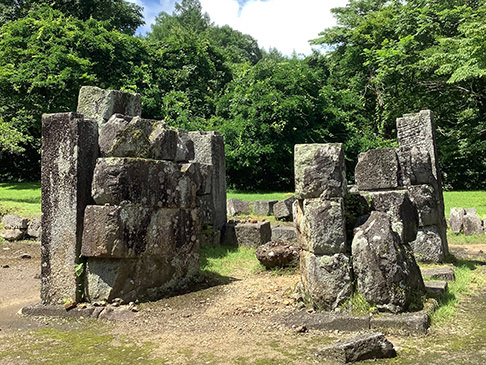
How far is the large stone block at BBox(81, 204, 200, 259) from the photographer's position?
6014mm

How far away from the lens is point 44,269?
6.28 m

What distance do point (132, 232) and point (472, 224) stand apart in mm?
9787

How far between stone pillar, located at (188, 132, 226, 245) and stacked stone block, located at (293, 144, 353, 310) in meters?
5.82

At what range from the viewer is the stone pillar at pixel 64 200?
20.2ft

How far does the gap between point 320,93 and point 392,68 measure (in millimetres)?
4564

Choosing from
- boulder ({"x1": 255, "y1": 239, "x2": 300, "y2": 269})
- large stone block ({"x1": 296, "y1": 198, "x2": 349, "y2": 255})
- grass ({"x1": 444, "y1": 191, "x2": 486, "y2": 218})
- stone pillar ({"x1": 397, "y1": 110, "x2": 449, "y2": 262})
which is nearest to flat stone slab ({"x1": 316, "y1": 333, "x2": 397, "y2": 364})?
large stone block ({"x1": 296, "y1": 198, "x2": 349, "y2": 255})

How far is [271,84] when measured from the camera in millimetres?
22422

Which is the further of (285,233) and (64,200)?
(285,233)

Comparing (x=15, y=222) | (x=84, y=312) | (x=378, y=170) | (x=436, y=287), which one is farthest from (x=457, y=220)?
(x=15, y=222)

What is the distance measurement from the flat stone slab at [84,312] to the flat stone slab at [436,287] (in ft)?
13.0

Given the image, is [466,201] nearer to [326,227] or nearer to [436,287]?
[436,287]

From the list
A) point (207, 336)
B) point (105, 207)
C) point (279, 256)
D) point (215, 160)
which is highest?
point (215, 160)

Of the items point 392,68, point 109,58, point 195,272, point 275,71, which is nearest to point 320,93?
point 275,71

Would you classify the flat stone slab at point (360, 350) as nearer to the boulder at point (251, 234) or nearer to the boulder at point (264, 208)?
the boulder at point (251, 234)
